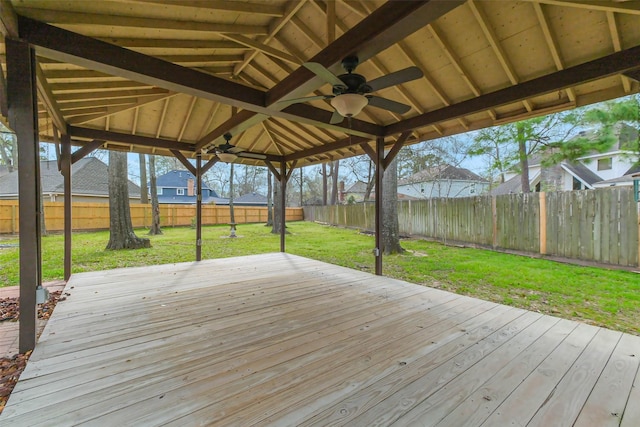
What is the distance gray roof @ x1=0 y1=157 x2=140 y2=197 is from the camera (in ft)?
49.9

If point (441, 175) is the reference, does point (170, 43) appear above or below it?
below

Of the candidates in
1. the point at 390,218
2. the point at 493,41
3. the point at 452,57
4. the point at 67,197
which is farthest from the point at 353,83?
the point at 390,218

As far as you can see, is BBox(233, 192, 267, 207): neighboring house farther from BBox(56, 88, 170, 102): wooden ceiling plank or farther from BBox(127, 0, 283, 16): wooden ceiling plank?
BBox(127, 0, 283, 16): wooden ceiling plank

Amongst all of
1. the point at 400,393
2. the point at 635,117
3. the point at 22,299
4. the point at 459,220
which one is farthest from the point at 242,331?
the point at 635,117

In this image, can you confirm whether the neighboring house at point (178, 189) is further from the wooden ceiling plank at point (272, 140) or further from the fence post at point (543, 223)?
the fence post at point (543, 223)

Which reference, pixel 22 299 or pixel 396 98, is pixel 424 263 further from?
pixel 22 299

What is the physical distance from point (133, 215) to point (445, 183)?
17.8 m

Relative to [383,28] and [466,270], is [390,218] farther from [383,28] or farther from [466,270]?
[383,28]

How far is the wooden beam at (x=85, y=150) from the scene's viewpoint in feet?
15.6

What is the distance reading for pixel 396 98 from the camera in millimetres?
4070

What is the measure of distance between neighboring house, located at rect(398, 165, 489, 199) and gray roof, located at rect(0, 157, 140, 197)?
1804 cm

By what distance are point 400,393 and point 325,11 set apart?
11.2ft

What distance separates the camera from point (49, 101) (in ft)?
11.6

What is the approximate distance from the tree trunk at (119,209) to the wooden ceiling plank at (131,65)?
657 centimetres
